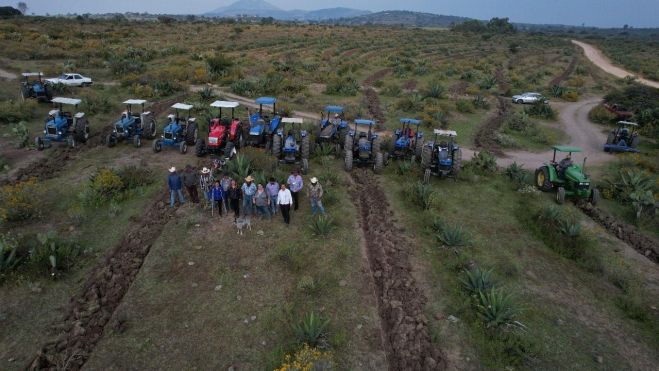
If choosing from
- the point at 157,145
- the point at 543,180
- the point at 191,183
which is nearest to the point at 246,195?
the point at 191,183

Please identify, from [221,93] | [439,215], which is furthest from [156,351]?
[221,93]

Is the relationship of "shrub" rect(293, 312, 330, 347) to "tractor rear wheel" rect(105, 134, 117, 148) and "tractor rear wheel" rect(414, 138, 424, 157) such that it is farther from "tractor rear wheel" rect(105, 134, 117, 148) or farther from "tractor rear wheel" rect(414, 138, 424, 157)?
"tractor rear wheel" rect(105, 134, 117, 148)

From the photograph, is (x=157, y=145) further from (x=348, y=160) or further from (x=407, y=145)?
(x=407, y=145)

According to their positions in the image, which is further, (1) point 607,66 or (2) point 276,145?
(1) point 607,66

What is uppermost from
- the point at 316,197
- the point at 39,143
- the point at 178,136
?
the point at 178,136

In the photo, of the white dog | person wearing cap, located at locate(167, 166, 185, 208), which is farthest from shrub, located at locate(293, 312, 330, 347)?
person wearing cap, located at locate(167, 166, 185, 208)

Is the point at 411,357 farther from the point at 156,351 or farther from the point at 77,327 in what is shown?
the point at 77,327
